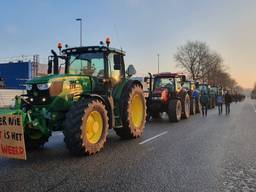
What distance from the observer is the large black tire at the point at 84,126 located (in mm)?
7676

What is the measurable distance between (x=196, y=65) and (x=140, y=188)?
9368 centimetres

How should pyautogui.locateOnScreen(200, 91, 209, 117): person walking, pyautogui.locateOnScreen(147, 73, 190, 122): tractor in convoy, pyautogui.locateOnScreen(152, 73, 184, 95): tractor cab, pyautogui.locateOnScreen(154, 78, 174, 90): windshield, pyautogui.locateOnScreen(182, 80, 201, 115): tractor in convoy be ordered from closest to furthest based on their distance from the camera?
pyautogui.locateOnScreen(147, 73, 190, 122): tractor in convoy, pyautogui.locateOnScreen(152, 73, 184, 95): tractor cab, pyautogui.locateOnScreen(154, 78, 174, 90): windshield, pyautogui.locateOnScreen(182, 80, 201, 115): tractor in convoy, pyautogui.locateOnScreen(200, 91, 209, 117): person walking

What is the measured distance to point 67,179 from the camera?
20.2ft

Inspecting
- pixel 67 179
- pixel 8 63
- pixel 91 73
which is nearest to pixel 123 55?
pixel 91 73

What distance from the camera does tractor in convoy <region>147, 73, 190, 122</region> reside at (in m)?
17.7

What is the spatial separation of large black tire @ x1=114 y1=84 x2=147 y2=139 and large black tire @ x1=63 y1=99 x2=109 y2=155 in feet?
5.18

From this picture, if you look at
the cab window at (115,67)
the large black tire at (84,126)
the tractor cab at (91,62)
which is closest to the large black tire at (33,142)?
the large black tire at (84,126)

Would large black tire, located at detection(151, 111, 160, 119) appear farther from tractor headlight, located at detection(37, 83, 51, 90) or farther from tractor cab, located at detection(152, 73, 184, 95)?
tractor headlight, located at detection(37, 83, 51, 90)

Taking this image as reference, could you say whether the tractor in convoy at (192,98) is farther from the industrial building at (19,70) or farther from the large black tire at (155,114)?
the industrial building at (19,70)

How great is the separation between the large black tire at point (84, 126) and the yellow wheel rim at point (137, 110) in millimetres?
2726

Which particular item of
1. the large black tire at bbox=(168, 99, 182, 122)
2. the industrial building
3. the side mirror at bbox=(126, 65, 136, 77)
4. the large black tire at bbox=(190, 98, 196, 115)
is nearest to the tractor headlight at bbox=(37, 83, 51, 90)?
the side mirror at bbox=(126, 65, 136, 77)

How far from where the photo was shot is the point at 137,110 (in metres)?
11.8

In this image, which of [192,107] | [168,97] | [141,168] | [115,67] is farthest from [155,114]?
[141,168]

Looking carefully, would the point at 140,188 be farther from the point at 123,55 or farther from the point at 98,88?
the point at 123,55
